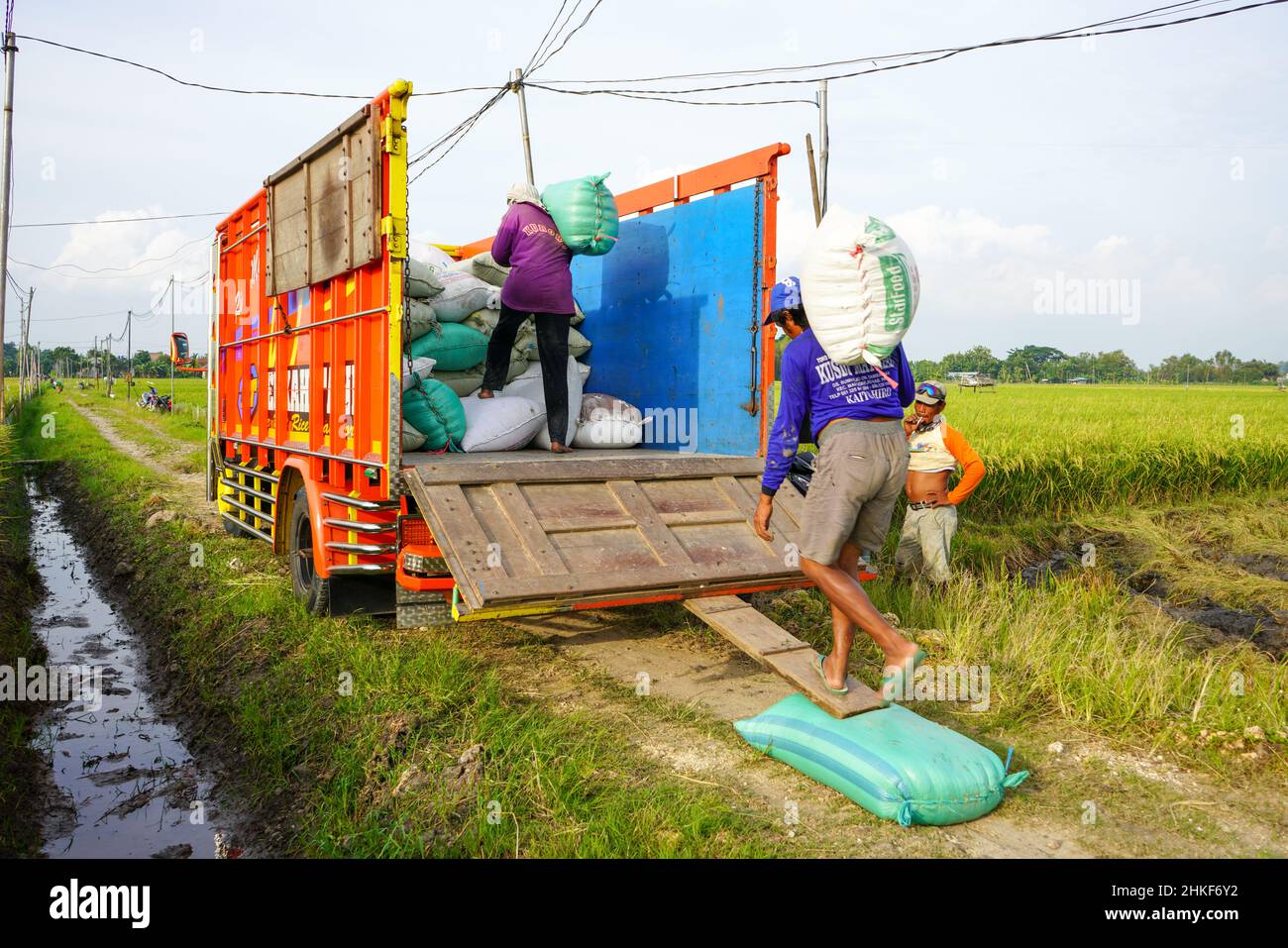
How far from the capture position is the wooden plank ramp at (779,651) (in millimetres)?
3469

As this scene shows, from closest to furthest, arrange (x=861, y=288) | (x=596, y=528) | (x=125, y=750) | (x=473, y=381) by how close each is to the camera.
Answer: (x=861, y=288), (x=596, y=528), (x=125, y=750), (x=473, y=381)

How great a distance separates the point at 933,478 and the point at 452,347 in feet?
10.4

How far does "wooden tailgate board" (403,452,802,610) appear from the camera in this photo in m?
3.83

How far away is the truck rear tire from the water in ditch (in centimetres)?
97

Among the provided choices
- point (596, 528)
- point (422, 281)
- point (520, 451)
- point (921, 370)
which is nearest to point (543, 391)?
point (520, 451)

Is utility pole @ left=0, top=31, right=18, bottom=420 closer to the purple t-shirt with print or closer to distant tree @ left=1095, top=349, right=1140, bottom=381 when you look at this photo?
the purple t-shirt with print

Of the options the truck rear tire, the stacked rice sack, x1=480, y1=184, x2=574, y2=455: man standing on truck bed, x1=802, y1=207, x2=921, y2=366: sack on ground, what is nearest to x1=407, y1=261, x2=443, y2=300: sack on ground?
the stacked rice sack

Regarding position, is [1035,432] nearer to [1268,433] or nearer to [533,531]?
[1268,433]

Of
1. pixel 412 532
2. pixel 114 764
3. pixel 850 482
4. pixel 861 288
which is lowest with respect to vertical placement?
pixel 114 764

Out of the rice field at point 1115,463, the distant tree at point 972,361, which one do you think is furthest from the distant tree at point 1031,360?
the rice field at point 1115,463

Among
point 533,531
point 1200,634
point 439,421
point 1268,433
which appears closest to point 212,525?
point 439,421

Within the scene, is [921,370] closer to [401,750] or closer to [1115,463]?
[1115,463]

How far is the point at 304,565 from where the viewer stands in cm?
563
